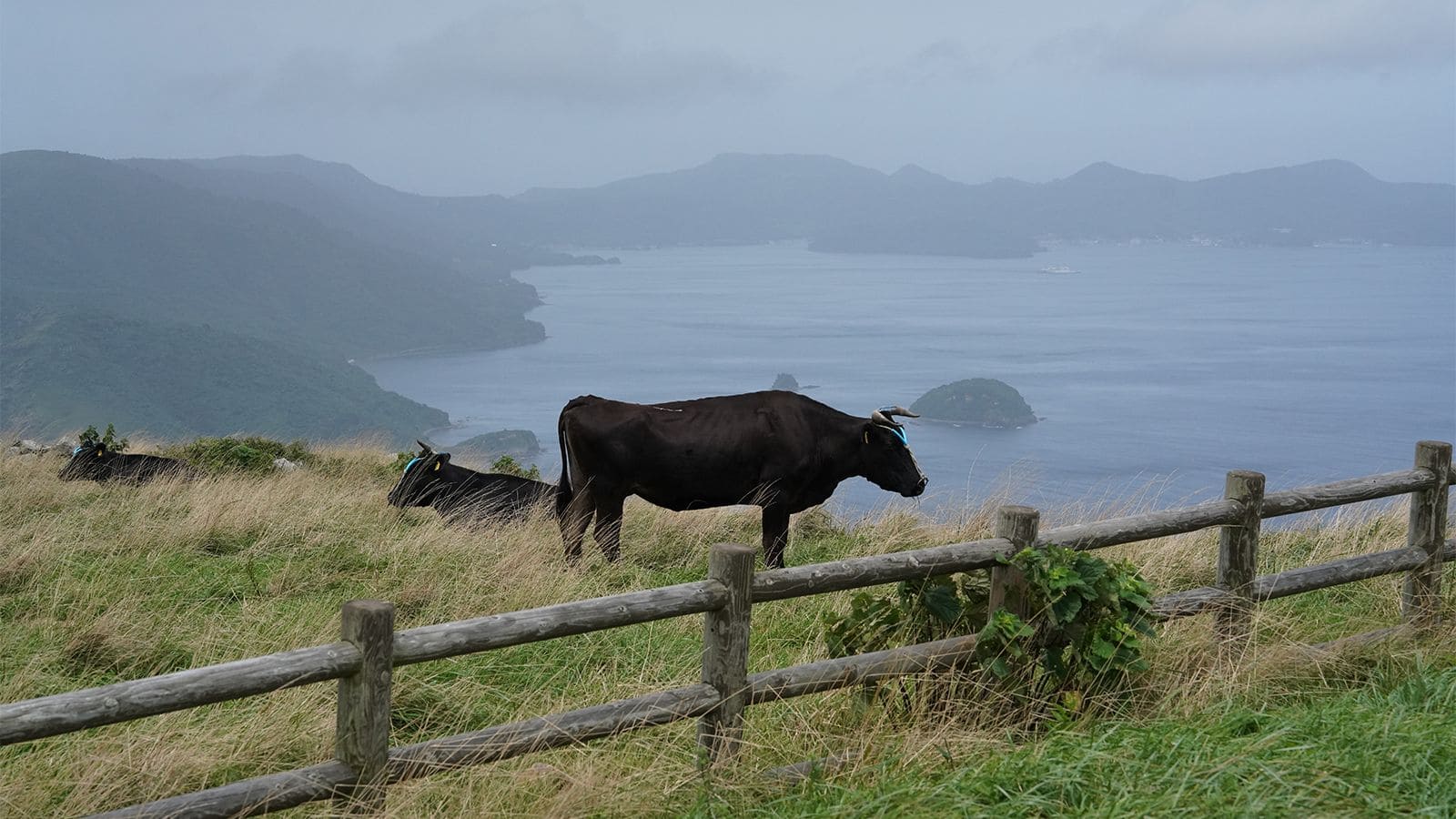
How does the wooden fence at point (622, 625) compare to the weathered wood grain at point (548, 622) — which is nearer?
the wooden fence at point (622, 625)

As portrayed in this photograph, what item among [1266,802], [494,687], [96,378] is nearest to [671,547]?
[494,687]

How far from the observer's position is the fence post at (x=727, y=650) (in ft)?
16.5

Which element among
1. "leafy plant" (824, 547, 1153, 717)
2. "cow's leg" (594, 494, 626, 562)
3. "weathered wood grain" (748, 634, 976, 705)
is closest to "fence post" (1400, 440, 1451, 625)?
"leafy plant" (824, 547, 1153, 717)

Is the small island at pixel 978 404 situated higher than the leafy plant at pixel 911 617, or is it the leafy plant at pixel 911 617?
the leafy plant at pixel 911 617

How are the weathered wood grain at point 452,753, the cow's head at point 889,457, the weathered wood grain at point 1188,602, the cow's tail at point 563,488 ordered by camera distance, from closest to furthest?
the weathered wood grain at point 452,753 → the weathered wood grain at point 1188,602 → the cow's tail at point 563,488 → the cow's head at point 889,457

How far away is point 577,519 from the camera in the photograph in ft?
34.8

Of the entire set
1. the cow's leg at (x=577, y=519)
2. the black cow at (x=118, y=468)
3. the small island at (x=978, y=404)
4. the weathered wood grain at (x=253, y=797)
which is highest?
the weathered wood grain at (x=253, y=797)

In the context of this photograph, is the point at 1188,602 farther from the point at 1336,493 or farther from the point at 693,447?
the point at 693,447

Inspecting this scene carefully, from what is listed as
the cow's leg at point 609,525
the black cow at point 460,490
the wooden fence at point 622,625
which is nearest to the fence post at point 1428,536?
the wooden fence at point 622,625

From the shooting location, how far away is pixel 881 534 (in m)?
11.2

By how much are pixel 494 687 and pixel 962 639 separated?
2.26m

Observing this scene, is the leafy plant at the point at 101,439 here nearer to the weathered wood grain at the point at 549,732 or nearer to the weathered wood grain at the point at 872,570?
the weathered wood grain at the point at 549,732

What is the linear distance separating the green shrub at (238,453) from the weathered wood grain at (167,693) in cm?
1198

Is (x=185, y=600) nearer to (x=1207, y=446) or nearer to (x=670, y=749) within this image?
(x=670, y=749)
